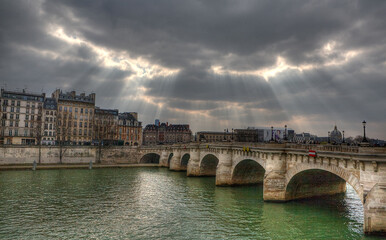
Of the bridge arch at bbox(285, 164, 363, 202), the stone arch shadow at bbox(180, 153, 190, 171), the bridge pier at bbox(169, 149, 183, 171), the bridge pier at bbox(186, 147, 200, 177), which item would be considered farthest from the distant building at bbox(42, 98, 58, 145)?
the bridge arch at bbox(285, 164, 363, 202)

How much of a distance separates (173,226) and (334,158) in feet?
54.8

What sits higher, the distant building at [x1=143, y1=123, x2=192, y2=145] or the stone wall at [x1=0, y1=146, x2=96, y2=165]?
the distant building at [x1=143, y1=123, x2=192, y2=145]

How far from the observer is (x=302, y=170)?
3095 centimetres

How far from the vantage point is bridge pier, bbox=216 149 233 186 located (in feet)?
161

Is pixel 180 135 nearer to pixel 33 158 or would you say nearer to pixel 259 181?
pixel 33 158

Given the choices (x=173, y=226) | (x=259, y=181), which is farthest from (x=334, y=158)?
(x=259, y=181)

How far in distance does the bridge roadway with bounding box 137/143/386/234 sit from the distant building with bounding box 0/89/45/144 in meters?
64.7

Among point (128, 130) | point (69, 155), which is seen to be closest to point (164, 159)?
point (69, 155)

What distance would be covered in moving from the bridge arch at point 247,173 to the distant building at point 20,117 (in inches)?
2811

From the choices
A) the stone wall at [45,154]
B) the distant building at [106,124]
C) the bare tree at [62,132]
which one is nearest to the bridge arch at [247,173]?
the stone wall at [45,154]

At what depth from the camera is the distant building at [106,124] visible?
105562mm

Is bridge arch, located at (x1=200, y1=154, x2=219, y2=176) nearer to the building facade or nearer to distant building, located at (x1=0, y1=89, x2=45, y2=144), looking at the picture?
distant building, located at (x1=0, y1=89, x2=45, y2=144)

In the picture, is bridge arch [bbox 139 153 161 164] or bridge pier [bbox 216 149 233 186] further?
bridge arch [bbox 139 153 161 164]

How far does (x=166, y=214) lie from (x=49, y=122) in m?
86.7
